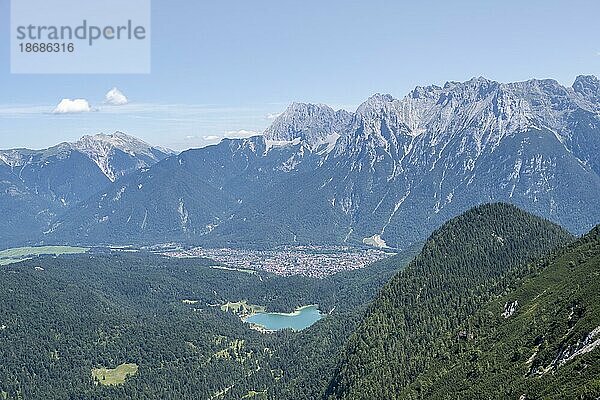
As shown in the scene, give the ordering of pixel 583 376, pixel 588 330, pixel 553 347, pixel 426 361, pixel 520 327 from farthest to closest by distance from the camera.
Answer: pixel 426 361 → pixel 520 327 → pixel 553 347 → pixel 588 330 → pixel 583 376

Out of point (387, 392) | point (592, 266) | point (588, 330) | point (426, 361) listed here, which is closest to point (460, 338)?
point (426, 361)

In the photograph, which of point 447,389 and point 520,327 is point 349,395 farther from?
point 520,327

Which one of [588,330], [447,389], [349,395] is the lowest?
[349,395]

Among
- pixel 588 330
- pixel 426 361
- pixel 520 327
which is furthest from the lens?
pixel 426 361

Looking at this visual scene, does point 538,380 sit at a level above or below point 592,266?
below

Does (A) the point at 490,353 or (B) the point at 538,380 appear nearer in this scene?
(B) the point at 538,380

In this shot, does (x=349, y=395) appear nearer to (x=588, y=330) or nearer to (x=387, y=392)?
(x=387, y=392)

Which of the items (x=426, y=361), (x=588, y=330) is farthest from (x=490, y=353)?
(x=588, y=330)

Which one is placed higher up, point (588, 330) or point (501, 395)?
point (588, 330)

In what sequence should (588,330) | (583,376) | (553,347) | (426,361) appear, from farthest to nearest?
(426,361)
(553,347)
(588,330)
(583,376)
